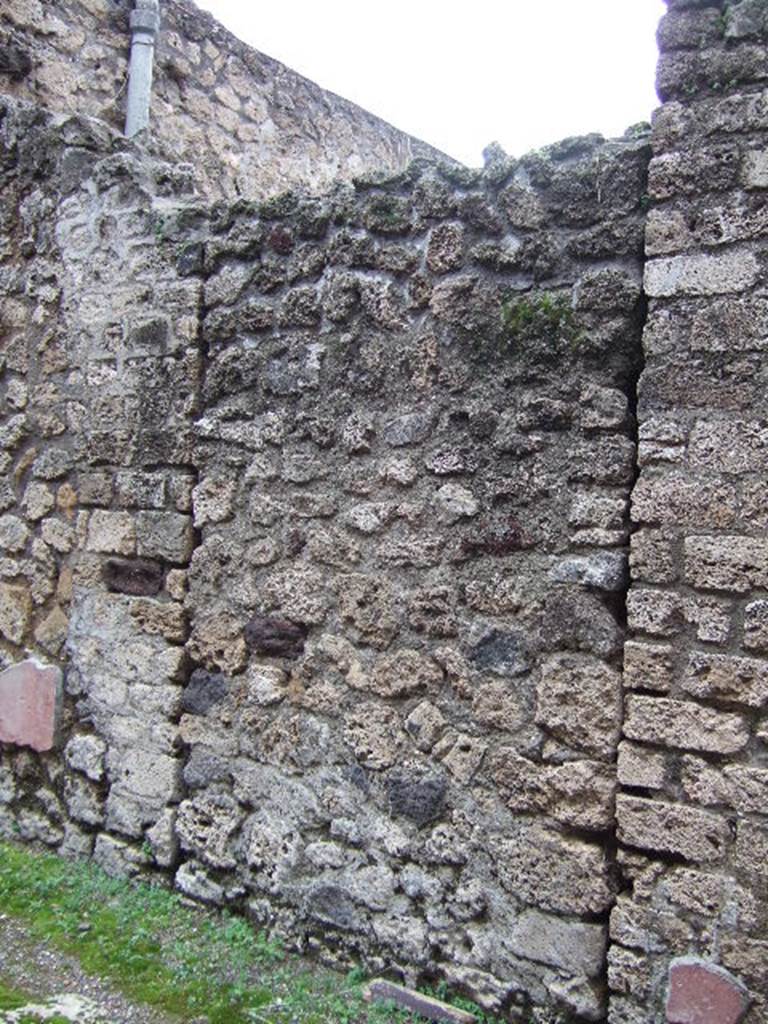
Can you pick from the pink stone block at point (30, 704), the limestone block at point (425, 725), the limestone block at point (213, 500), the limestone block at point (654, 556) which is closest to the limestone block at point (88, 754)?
the pink stone block at point (30, 704)

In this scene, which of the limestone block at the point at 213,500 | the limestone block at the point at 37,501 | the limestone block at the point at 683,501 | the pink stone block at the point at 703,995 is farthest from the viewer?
the limestone block at the point at 37,501

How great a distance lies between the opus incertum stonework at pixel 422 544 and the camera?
2.77m

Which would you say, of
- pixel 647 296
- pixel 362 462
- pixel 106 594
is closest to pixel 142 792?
pixel 106 594

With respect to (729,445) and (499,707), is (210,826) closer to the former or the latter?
(499,707)

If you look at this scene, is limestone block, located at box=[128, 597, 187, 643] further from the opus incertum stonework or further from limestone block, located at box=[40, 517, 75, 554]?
limestone block, located at box=[40, 517, 75, 554]

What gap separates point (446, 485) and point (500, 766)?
88 centimetres

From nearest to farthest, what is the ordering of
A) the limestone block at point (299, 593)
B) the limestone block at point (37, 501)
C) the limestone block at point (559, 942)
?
1. the limestone block at point (559, 942)
2. the limestone block at point (299, 593)
3. the limestone block at point (37, 501)

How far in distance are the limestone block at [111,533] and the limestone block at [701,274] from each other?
2257 millimetres

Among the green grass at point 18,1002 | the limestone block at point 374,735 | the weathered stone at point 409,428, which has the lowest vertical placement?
the green grass at point 18,1002

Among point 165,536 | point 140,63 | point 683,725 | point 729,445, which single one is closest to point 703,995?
point 683,725

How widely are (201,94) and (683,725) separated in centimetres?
499

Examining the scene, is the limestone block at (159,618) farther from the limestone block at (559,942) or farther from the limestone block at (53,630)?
the limestone block at (559,942)

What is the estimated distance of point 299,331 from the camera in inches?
147

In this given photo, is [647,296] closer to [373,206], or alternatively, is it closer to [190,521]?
[373,206]
